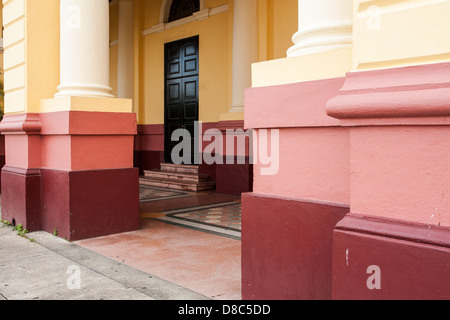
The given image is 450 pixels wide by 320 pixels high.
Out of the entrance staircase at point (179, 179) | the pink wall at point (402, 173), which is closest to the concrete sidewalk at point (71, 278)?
the pink wall at point (402, 173)

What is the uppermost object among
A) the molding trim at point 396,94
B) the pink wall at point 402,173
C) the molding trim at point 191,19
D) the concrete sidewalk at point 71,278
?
the molding trim at point 191,19

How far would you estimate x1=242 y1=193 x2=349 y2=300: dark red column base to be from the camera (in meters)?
2.20

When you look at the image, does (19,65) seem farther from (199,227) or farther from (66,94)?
(199,227)

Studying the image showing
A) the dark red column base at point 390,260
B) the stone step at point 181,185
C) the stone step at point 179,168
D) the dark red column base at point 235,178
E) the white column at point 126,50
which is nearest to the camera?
the dark red column base at point 390,260

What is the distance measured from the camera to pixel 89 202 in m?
4.33

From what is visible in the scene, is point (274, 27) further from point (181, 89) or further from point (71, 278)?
point (71, 278)

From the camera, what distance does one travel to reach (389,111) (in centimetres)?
176

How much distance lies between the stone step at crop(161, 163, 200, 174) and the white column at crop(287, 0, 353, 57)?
687 cm

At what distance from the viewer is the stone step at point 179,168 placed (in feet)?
30.3

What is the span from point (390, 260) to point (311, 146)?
0.80 metres

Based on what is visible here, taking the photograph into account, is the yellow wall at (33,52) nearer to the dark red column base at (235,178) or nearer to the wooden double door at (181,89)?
the dark red column base at (235,178)

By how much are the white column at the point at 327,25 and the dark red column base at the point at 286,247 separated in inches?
37.0

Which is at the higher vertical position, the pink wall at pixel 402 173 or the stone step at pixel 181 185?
the pink wall at pixel 402 173
